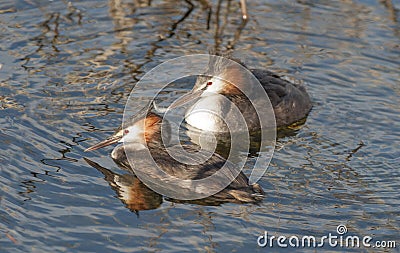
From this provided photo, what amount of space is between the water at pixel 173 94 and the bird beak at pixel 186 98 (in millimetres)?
660

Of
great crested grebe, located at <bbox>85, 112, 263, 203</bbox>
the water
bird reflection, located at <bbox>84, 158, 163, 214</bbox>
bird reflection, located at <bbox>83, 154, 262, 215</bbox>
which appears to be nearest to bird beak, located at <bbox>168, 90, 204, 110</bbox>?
the water

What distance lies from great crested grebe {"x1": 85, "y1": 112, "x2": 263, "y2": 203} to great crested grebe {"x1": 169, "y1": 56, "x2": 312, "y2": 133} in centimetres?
106

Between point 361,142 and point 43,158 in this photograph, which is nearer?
point 43,158

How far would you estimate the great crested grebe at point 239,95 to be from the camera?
9891 mm

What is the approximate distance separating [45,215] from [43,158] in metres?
1.16

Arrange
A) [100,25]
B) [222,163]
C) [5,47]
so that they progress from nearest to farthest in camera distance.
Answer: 1. [222,163]
2. [5,47]
3. [100,25]

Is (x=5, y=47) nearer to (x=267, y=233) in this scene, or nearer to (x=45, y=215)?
(x=45, y=215)

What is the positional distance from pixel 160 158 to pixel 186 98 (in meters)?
1.65

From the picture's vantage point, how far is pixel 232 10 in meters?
12.8

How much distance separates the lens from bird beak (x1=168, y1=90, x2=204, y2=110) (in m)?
9.83

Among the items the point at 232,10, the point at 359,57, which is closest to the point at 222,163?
the point at 359,57

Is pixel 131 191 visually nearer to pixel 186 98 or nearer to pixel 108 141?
pixel 108 141

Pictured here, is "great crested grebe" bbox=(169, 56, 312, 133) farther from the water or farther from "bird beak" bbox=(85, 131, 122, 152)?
"bird beak" bbox=(85, 131, 122, 152)

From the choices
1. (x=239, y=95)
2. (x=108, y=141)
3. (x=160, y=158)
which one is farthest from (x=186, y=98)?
(x=160, y=158)
